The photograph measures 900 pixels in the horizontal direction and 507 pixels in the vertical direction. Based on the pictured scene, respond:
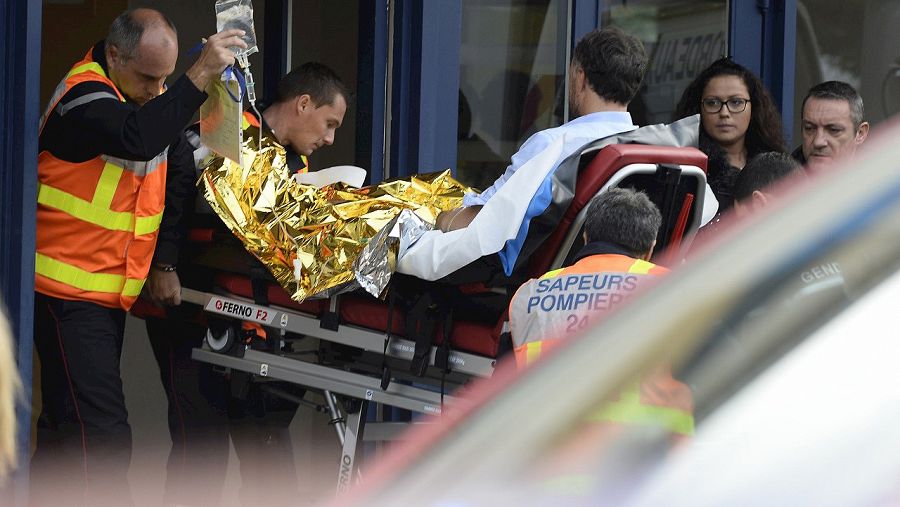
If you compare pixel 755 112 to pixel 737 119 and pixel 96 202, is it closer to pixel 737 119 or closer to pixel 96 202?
pixel 737 119

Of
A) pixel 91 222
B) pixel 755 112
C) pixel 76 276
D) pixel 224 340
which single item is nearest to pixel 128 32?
pixel 91 222

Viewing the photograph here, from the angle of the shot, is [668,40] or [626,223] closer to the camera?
[626,223]

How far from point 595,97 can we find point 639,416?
3.40 m

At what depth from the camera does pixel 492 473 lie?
72 cm

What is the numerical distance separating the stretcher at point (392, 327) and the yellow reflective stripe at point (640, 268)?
0.67m

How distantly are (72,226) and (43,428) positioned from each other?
0.68m

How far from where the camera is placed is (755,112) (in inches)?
199

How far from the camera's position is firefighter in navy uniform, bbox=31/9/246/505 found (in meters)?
4.14

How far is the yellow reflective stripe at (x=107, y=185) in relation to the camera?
13.7 feet

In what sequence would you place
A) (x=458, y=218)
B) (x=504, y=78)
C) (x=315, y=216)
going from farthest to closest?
(x=504, y=78) < (x=315, y=216) < (x=458, y=218)

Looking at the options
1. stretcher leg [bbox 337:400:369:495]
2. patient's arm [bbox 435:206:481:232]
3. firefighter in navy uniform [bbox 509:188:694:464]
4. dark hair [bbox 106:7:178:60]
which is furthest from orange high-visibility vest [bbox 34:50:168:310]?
firefighter in navy uniform [bbox 509:188:694:464]

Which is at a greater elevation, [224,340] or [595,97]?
[595,97]

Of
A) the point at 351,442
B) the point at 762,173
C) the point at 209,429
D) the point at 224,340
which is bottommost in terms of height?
the point at 209,429

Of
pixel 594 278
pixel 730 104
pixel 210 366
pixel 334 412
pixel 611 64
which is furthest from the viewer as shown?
pixel 730 104
